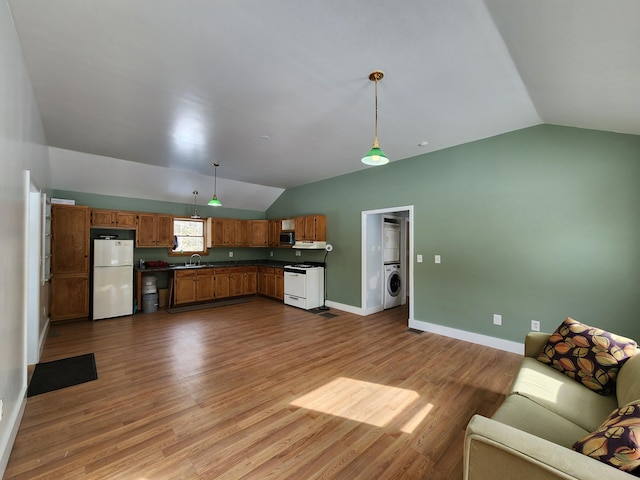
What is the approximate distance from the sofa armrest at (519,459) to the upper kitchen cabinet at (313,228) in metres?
5.19

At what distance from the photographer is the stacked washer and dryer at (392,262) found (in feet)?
20.0

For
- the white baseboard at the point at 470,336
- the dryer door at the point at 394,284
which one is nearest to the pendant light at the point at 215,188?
the dryer door at the point at 394,284

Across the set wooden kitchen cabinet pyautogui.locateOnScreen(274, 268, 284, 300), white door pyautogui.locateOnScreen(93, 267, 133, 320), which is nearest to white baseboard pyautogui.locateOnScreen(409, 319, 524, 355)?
wooden kitchen cabinet pyautogui.locateOnScreen(274, 268, 284, 300)

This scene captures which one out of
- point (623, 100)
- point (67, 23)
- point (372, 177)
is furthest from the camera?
point (372, 177)

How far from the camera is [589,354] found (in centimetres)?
199

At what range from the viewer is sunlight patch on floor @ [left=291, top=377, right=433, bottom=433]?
232cm

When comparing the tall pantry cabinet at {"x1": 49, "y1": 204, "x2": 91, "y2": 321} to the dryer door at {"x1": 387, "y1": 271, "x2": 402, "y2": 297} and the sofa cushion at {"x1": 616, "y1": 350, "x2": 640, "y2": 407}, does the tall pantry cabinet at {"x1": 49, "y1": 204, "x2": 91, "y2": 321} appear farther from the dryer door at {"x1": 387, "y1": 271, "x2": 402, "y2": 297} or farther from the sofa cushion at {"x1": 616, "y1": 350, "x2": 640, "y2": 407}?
the sofa cushion at {"x1": 616, "y1": 350, "x2": 640, "y2": 407}

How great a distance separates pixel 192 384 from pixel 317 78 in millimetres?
3303

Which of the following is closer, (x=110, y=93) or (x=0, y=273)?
(x=0, y=273)

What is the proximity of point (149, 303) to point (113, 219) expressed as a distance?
1.94 meters

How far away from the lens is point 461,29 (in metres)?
1.93

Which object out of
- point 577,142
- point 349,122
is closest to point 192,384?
point 349,122

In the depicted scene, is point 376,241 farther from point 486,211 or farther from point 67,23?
point 67,23

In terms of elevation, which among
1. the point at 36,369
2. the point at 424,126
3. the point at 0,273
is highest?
the point at 424,126
